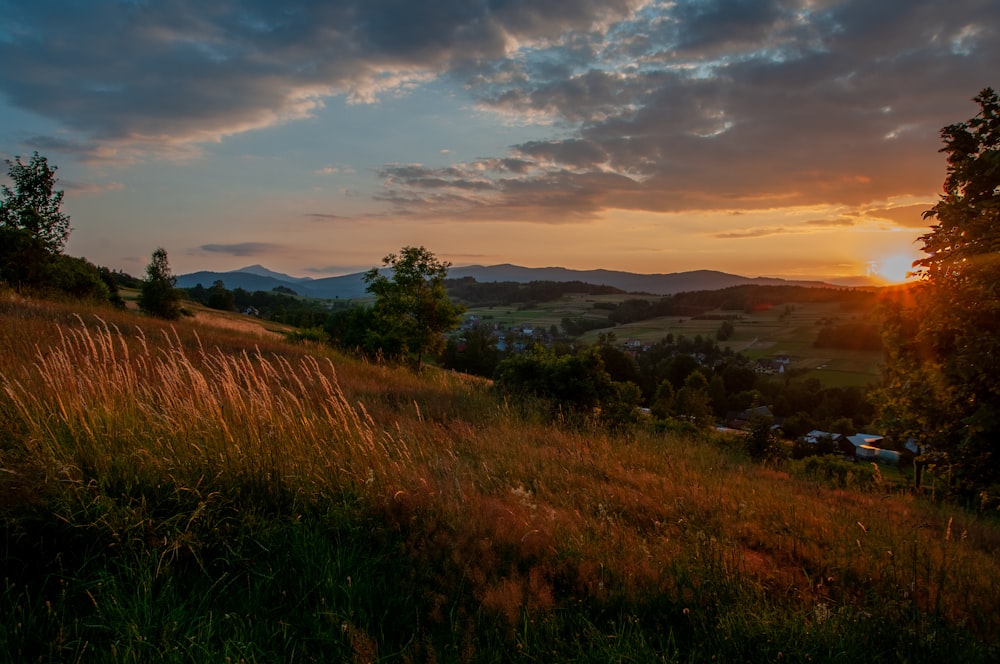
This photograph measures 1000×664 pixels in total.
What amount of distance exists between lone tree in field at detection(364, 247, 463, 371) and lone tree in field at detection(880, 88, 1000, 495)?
61.4ft

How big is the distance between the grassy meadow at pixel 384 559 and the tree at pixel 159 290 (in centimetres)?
4096

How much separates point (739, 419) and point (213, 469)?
65279mm

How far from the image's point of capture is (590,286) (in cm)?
14975

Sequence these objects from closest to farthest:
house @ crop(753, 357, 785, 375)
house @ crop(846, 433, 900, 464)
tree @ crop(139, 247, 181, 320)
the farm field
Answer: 1. tree @ crop(139, 247, 181, 320)
2. house @ crop(846, 433, 900, 464)
3. the farm field
4. house @ crop(753, 357, 785, 375)

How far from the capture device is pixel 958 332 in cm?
1089

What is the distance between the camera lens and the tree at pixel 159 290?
130 ft

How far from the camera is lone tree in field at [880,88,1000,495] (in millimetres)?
9406

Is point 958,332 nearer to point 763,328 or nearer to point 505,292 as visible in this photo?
point 763,328

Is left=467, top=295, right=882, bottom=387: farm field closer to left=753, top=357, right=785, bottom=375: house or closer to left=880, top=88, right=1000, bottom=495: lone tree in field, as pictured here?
left=753, top=357, right=785, bottom=375: house

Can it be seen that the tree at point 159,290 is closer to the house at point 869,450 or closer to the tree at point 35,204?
the tree at point 35,204

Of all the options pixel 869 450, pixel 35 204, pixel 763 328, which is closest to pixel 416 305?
pixel 35 204

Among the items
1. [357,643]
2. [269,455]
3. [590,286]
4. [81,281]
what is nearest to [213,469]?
[269,455]

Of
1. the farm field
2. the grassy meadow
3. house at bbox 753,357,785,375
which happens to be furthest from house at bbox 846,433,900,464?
the grassy meadow

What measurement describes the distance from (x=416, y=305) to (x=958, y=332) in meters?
20.9
